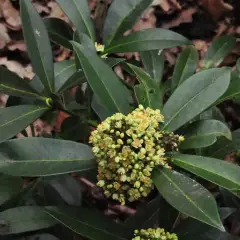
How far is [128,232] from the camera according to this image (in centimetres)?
112

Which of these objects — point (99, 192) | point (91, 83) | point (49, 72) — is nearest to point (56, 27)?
point (49, 72)

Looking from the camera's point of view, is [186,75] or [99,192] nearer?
[186,75]

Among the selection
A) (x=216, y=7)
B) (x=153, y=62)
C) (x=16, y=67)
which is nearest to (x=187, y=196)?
(x=153, y=62)

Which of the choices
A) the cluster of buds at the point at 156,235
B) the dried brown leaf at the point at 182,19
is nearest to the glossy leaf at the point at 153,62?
the cluster of buds at the point at 156,235

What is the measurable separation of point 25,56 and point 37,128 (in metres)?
0.33

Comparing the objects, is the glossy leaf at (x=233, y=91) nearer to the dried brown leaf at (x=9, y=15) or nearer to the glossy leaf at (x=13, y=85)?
the glossy leaf at (x=13, y=85)

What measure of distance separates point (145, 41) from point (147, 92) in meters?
0.25

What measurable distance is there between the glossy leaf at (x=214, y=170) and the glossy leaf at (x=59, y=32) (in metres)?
0.60

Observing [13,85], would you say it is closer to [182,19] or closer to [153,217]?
[153,217]

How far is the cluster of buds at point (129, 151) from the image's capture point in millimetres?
875

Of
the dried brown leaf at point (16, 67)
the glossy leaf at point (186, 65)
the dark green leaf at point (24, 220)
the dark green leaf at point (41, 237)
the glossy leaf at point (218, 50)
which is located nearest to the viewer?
the dark green leaf at point (24, 220)

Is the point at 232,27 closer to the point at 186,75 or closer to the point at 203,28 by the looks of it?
the point at 203,28

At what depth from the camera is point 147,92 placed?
1.01 m

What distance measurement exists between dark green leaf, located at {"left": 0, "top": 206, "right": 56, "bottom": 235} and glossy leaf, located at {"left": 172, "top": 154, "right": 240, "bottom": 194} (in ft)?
1.19
